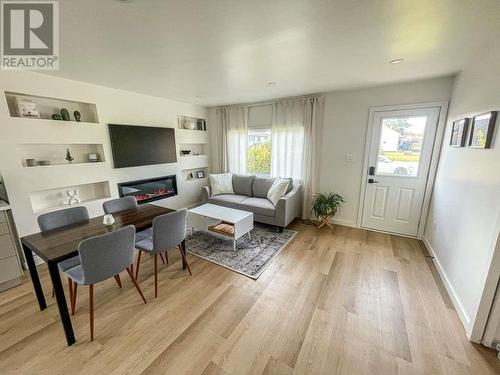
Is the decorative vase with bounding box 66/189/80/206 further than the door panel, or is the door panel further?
the door panel

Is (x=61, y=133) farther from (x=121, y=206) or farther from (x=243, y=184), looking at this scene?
(x=243, y=184)

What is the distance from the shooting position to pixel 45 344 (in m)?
1.57

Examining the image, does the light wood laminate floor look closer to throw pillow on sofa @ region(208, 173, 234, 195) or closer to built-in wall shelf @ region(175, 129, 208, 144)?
throw pillow on sofa @ region(208, 173, 234, 195)

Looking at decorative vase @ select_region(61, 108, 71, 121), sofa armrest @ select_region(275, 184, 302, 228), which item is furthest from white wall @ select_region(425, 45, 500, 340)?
decorative vase @ select_region(61, 108, 71, 121)

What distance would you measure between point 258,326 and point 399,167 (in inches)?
123

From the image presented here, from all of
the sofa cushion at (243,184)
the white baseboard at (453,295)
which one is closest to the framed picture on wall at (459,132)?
the white baseboard at (453,295)

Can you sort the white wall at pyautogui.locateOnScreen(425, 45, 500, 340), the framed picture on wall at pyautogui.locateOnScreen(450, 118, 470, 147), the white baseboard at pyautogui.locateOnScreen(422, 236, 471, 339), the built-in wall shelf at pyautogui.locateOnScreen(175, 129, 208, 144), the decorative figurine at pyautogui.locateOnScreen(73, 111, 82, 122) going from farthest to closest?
the built-in wall shelf at pyautogui.locateOnScreen(175, 129, 208, 144)
the decorative figurine at pyautogui.locateOnScreen(73, 111, 82, 122)
the framed picture on wall at pyautogui.locateOnScreen(450, 118, 470, 147)
the white baseboard at pyautogui.locateOnScreen(422, 236, 471, 339)
the white wall at pyautogui.locateOnScreen(425, 45, 500, 340)

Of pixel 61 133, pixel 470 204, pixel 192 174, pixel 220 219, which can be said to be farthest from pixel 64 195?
pixel 470 204

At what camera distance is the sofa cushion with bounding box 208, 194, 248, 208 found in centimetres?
386

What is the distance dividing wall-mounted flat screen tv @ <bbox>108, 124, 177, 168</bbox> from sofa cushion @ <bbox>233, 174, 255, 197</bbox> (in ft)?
4.55

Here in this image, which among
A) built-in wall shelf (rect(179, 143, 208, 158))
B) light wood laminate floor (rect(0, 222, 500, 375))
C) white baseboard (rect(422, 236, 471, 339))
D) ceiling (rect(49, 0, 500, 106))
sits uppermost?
ceiling (rect(49, 0, 500, 106))

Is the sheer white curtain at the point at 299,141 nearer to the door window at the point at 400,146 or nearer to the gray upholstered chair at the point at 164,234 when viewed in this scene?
the door window at the point at 400,146

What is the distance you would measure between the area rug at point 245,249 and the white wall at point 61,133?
171cm

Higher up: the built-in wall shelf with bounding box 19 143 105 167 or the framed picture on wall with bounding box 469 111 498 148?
the framed picture on wall with bounding box 469 111 498 148
